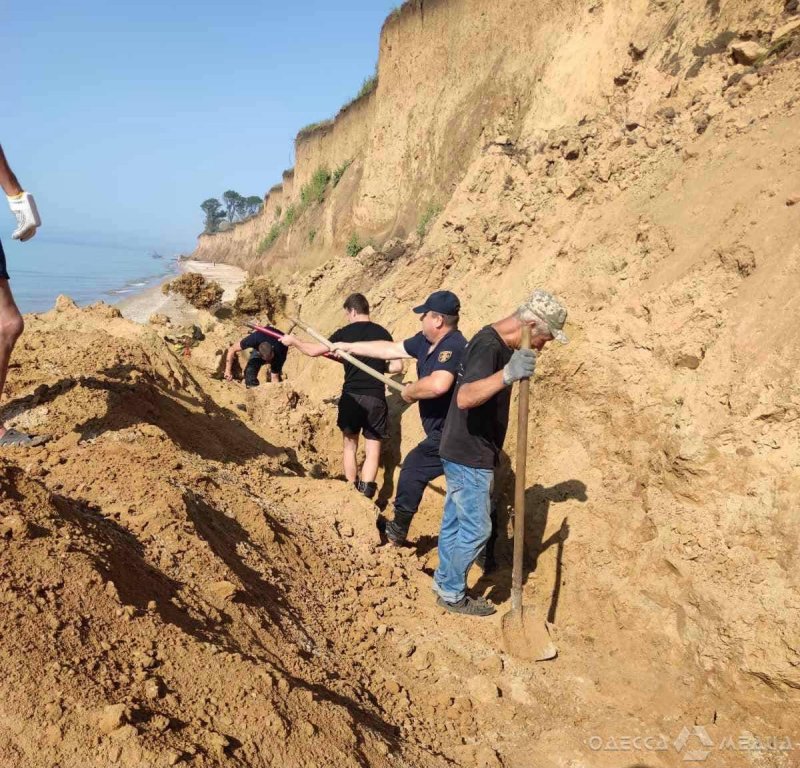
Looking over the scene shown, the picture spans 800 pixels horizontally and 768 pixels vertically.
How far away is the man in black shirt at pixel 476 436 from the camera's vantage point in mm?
3238

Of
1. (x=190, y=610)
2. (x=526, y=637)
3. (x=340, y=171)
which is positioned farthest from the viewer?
(x=340, y=171)

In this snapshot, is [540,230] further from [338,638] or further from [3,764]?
[3,764]

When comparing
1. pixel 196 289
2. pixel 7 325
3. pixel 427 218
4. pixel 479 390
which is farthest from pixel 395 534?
pixel 196 289

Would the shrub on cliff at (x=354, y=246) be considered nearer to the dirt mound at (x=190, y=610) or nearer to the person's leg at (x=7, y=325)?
the dirt mound at (x=190, y=610)

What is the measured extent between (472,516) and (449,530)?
8.2 inches

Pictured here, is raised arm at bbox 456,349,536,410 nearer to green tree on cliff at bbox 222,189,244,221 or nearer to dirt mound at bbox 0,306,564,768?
dirt mound at bbox 0,306,564,768

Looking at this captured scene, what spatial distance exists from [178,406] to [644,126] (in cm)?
538

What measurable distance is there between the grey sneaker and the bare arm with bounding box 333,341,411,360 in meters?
1.87

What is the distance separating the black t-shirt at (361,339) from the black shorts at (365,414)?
0.17 ft

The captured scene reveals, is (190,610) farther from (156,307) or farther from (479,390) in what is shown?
(156,307)

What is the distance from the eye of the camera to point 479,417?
3.41m

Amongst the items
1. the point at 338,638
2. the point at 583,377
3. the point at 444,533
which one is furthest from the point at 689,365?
the point at 338,638

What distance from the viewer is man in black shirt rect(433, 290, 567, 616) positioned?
324cm

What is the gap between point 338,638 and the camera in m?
3.03
